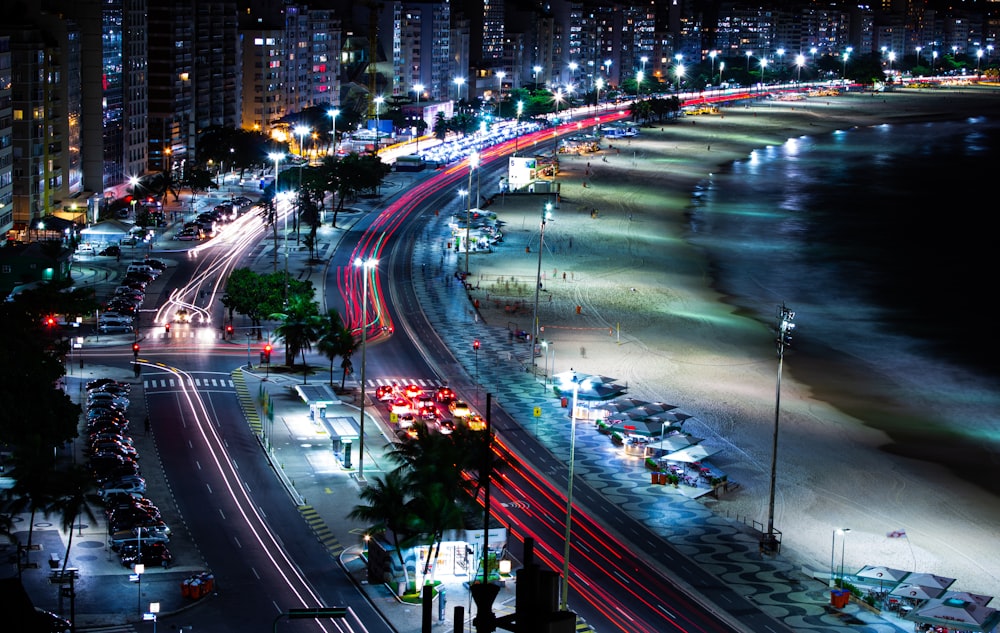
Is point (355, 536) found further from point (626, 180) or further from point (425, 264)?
point (626, 180)

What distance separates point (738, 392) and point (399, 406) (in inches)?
871

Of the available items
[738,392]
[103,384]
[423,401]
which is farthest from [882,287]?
[103,384]

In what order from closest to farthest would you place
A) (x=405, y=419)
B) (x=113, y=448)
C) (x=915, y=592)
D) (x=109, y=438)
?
(x=915, y=592)
(x=113, y=448)
(x=109, y=438)
(x=405, y=419)

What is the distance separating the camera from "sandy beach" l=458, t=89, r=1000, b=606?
67.9 metres

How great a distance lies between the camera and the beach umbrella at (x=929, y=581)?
59250 millimetres

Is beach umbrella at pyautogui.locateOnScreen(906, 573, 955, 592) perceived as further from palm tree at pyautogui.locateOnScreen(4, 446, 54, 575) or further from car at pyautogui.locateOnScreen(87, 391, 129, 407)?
car at pyautogui.locateOnScreen(87, 391, 129, 407)

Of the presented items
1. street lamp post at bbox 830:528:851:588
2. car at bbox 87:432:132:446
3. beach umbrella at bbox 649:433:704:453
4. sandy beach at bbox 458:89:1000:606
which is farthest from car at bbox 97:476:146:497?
street lamp post at bbox 830:528:851:588

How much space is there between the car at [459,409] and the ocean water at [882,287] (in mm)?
23852

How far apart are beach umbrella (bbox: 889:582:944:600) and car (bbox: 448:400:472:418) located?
27.2m

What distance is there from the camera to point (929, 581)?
196 feet

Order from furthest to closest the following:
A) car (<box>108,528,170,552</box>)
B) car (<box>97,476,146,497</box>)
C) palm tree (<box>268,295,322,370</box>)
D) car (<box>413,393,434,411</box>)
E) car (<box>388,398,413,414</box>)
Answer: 1. palm tree (<box>268,295,322,370</box>)
2. car (<box>413,393,434,411</box>)
3. car (<box>388,398,413,414</box>)
4. car (<box>97,476,146,497</box>)
5. car (<box>108,528,170,552</box>)

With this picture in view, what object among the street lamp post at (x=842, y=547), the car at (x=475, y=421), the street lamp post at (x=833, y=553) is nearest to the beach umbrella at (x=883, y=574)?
the street lamp post at (x=842, y=547)

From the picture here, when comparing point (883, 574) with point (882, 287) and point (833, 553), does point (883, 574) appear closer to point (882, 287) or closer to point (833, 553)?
point (833, 553)

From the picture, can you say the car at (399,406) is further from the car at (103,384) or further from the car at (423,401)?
the car at (103,384)
